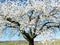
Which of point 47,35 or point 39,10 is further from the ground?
point 39,10

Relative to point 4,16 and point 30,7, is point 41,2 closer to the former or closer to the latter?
point 30,7

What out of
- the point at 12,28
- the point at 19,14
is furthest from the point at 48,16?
the point at 12,28

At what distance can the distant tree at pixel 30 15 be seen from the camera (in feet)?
35.7

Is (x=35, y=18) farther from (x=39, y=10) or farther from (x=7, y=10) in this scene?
(x=7, y=10)

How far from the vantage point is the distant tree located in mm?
10886

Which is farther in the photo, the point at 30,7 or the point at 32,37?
the point at 32,37

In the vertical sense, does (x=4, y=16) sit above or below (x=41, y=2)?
below

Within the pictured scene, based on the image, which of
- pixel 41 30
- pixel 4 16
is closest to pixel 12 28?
pixel 4 16

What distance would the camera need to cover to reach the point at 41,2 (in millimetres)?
10766

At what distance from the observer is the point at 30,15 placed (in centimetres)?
1149

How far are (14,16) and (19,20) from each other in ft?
1.27

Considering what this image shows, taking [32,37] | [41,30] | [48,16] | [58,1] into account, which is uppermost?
[58,1]

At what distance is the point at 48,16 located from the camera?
11.3 metres

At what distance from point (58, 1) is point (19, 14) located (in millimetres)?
2465
